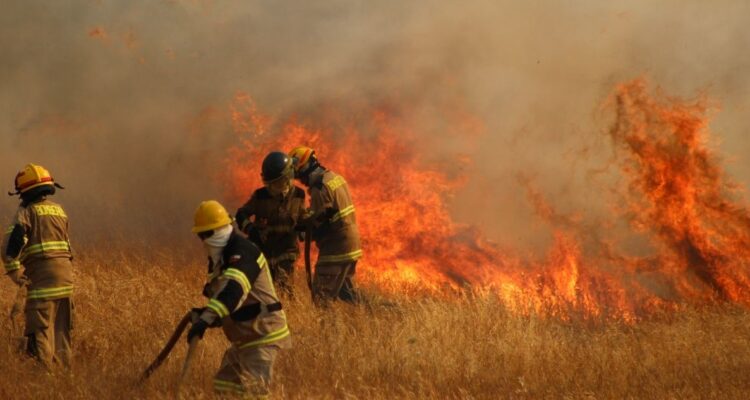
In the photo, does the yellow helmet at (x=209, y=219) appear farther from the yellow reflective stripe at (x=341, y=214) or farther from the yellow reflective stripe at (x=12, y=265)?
the yellow reflective stripe at (x=341, y=214)

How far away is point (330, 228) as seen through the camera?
942cm

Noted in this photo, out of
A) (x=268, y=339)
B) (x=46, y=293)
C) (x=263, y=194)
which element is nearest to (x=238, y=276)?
(x=268, y=339)

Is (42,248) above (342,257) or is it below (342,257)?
above

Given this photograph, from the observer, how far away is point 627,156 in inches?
464

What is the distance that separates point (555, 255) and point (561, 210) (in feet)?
3.02

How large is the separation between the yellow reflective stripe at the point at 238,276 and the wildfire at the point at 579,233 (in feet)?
14.2

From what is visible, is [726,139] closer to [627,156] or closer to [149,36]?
[627,156]

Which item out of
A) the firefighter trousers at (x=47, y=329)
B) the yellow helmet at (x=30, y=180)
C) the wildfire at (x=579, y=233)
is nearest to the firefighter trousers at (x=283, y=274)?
the wildfire at (x=579, y=233)

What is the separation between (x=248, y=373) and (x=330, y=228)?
3.55m

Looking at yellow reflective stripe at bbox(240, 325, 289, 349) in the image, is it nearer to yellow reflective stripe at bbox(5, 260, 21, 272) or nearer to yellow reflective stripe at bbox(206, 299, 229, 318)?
yellow reflective stripe at bbox(206, 299, 229, 318)

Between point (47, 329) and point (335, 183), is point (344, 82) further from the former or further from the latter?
point (47, 329)

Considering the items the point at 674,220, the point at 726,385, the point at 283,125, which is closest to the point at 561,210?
the point at 674,220

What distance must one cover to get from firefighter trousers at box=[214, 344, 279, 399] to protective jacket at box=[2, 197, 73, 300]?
2361 mm

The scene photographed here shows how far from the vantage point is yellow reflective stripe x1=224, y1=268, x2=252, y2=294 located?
574 cm
